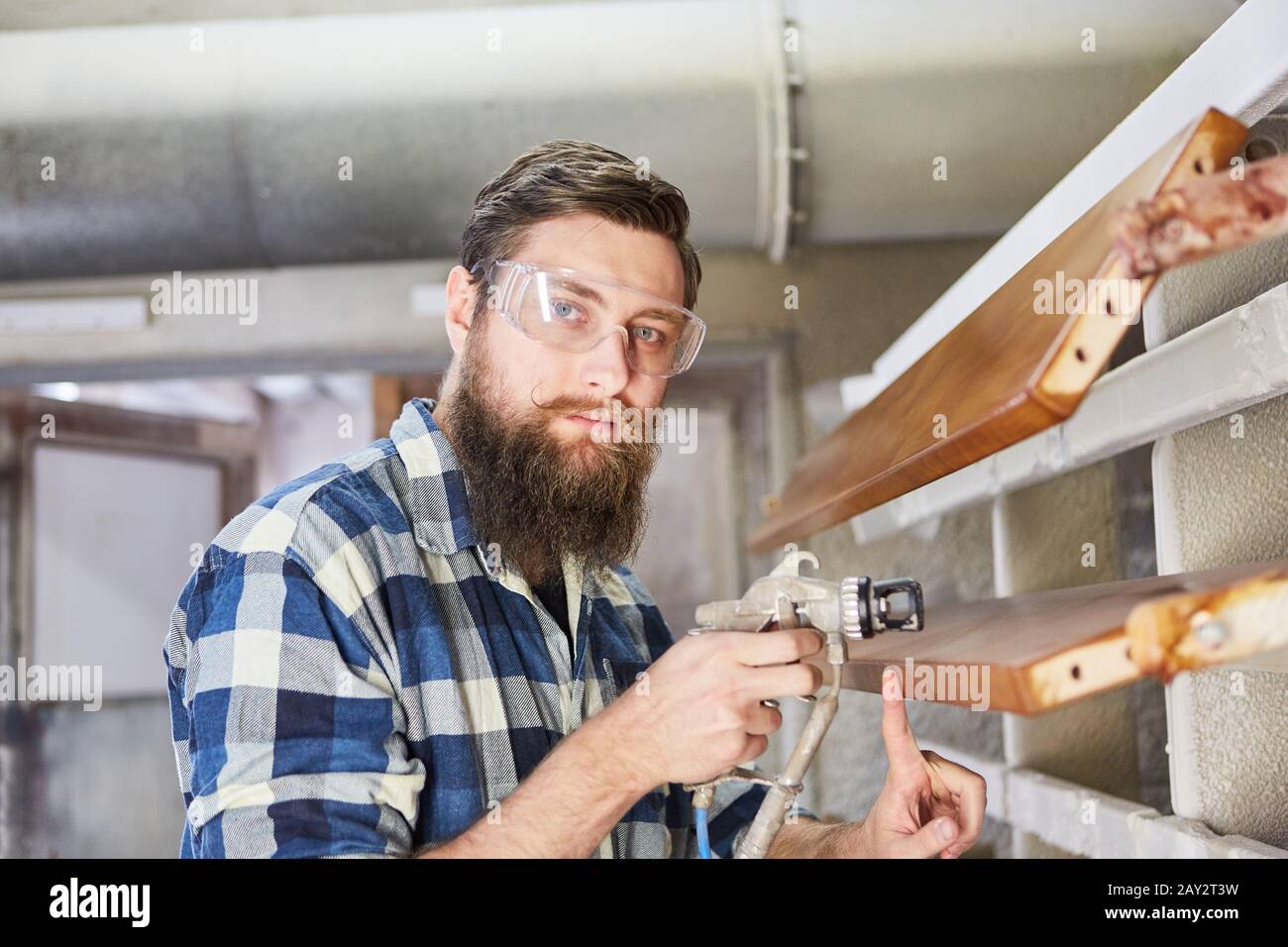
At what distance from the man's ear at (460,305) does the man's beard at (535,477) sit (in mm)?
41

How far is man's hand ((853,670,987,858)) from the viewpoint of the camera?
0.96m

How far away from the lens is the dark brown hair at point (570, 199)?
119 cm

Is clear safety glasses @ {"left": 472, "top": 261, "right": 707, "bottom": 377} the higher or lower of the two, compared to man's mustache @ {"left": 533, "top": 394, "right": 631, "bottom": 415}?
higher

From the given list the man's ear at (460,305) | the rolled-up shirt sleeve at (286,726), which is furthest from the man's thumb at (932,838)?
the man's ear at (460,305)

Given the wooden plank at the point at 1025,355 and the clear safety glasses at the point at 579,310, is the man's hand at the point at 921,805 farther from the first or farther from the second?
the clear safety glasses at the point at 579,310

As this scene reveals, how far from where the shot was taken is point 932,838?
3.19ft

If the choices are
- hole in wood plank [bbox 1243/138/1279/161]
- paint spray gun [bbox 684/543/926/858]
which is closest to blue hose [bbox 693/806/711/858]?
paint spray gun [bbox 684/543/926/858]

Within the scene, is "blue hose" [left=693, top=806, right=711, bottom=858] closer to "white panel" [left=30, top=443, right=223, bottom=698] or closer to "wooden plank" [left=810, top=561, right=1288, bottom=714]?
"wooden plank" [left=810, top=561, right=1288, bottom=714]

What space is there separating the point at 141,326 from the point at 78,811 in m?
1.80

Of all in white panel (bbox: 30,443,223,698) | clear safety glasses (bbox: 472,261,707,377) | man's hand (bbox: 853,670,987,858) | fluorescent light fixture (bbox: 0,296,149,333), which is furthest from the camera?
white panel (bbox: 30,443,223,698)

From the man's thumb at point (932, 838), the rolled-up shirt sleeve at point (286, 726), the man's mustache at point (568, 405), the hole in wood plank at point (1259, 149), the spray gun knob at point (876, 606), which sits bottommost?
the man's thumb at point (932, 838)

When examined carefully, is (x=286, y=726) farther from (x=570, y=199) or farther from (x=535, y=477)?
(x=570, y=199)
